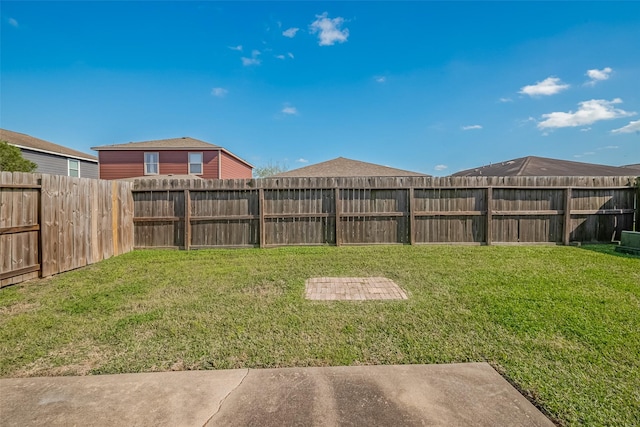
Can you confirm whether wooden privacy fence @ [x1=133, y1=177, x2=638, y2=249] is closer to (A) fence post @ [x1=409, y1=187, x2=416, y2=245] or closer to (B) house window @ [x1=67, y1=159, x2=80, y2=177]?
(A) fence post @ [x1=409, y1=187, x2=416, y2=245]

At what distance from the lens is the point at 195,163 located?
57.5 feet

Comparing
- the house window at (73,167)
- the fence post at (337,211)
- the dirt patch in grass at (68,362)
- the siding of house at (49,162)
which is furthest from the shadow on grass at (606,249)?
the house window at (73,167)

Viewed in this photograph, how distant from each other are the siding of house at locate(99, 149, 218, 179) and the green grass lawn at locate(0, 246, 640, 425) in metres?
13.0

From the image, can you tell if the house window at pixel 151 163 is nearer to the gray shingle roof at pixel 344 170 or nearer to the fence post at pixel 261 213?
the gray shingle roof at pixel 344 170

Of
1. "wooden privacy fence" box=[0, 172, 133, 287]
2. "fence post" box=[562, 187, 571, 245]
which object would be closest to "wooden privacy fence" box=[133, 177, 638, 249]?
"fence post" box=[562, 187, 571, 245]

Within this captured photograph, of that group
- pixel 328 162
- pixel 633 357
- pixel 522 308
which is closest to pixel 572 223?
pixel 522 308

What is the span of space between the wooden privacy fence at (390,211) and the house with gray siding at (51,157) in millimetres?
13084

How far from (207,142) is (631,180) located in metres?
19.0

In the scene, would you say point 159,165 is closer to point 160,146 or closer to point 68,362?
point 160,146

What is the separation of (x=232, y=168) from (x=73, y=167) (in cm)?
957

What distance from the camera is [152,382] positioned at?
2121 mm

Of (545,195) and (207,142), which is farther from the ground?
(207,142)

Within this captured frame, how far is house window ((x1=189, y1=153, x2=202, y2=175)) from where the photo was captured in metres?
17.5

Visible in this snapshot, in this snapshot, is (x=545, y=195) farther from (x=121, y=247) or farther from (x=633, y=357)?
(x=121, y=247)
